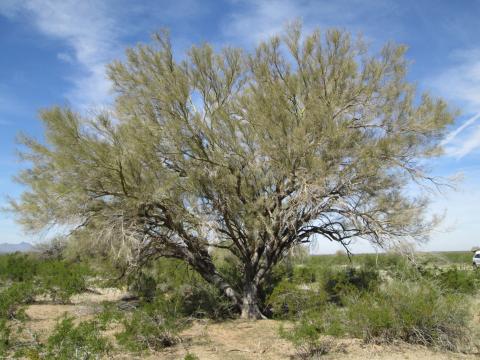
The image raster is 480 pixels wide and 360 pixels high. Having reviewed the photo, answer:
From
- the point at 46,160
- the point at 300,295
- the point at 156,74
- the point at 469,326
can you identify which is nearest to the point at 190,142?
the point at 156,74

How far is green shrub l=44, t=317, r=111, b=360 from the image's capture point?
21.9 feet

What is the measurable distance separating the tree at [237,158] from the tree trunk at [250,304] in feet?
0.12

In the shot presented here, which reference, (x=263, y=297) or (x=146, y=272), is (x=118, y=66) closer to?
(x=146, y=272)

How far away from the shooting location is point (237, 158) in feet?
37.0

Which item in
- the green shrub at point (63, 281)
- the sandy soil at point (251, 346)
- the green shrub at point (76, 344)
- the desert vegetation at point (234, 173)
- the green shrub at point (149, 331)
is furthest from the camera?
the green shrub at point (63, 281)

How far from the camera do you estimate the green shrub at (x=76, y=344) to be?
263 inches

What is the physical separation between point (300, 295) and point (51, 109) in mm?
7704

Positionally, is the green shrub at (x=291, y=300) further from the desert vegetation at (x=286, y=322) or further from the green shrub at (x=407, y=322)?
the green shrub at (x=407, y=322)

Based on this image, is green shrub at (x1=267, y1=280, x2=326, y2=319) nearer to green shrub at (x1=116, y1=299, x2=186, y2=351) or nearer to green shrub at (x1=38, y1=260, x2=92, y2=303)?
green shrub at (x1=116, y1=299, x2=186, y2=351)

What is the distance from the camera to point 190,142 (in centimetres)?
1116

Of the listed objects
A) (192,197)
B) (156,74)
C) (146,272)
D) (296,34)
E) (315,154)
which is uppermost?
(296,34)

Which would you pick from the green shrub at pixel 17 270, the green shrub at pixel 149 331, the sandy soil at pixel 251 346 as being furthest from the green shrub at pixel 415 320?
the green shrub at pixel 17 270

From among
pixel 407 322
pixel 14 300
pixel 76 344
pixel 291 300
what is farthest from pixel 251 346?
pixel 14 300

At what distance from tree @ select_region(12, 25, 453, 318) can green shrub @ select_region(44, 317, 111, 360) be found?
2.56 metres
